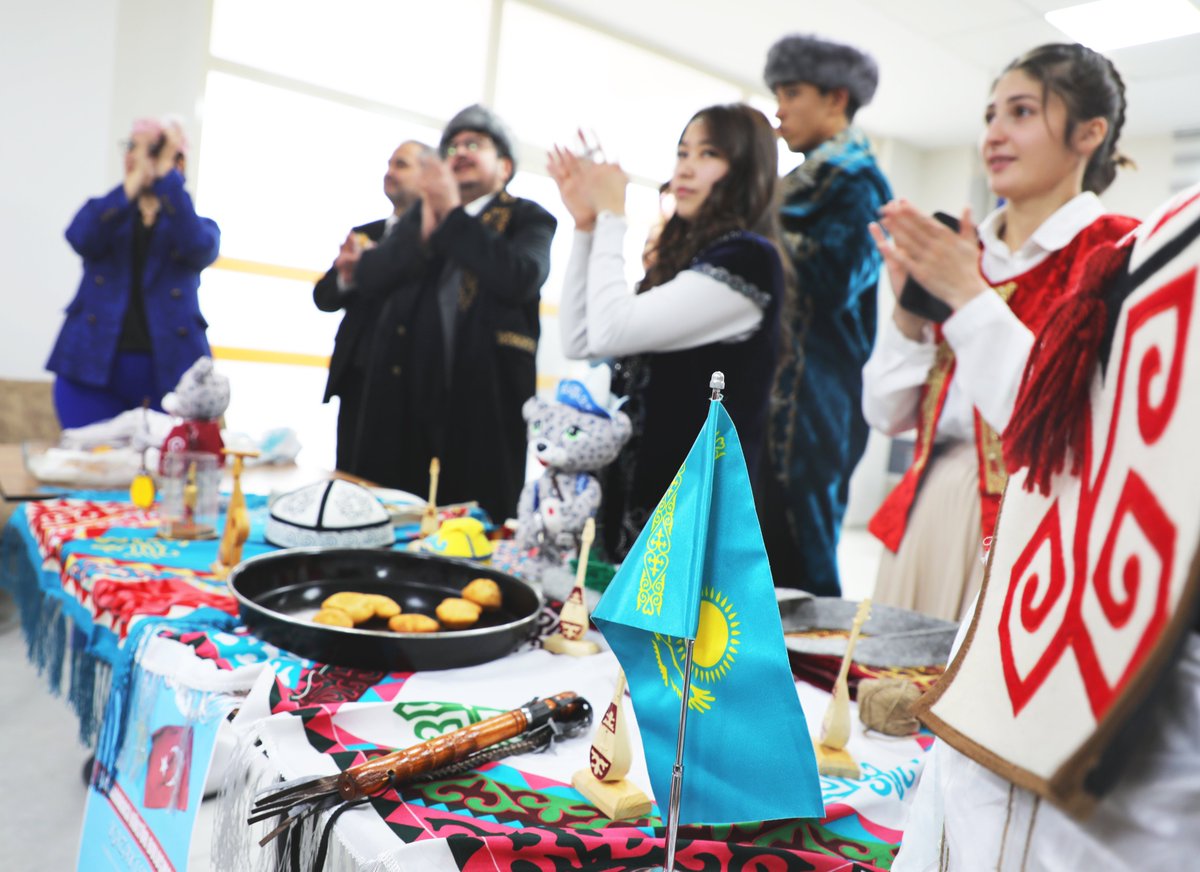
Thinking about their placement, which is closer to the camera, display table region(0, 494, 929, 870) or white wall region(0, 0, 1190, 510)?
display table region(0, 494, 929, 870)

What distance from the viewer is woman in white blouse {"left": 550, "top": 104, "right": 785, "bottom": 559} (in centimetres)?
136

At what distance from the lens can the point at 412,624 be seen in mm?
894

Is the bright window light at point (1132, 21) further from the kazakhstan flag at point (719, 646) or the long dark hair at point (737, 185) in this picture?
the kazakhstan flag at point (719, 646)

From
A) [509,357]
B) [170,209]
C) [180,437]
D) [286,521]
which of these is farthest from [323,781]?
[170,209]

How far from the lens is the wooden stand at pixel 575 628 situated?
0.90m

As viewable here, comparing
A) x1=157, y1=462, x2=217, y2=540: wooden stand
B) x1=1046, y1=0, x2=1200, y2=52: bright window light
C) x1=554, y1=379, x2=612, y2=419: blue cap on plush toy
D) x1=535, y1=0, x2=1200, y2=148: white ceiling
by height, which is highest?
x1=535, y1=0, x2=1200, y2=148: white ceiling

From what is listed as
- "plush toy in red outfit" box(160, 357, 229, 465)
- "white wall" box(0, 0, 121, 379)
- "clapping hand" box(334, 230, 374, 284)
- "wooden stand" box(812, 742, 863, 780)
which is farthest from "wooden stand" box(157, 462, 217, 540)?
"white wall" box(0, 0, 121, 379)

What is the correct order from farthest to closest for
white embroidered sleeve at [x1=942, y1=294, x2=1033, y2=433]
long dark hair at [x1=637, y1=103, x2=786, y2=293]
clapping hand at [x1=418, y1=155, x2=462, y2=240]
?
clapping hand at [x1=418, y1=155, x2=462, y2=240], long dark hair at [x1=637, y1=103, x2=786, y2=293], white embroidered sleeve at [x1=942, y1=294, x2=1033, y2=433]

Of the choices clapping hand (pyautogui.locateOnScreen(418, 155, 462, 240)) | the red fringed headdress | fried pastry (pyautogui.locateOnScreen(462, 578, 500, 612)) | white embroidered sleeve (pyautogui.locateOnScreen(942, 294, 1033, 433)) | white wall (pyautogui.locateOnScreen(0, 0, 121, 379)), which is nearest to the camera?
the red fringed headdress

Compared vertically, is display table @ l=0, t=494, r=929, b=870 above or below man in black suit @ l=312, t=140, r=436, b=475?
below

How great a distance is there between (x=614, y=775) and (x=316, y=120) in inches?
167

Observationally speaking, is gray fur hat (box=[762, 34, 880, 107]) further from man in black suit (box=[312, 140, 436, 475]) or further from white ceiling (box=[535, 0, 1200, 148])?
man in black suit (box=[312, 140, 436, 475])

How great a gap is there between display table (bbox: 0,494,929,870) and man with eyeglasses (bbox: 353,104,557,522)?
1.36 meters

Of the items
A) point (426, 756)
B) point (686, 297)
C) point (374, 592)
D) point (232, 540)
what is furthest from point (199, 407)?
point (426, 756)
